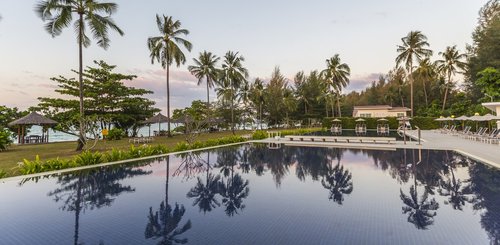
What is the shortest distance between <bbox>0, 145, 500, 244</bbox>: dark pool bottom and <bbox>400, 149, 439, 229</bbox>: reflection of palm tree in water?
22 millimetres

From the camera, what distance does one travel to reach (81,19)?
16.0 meters

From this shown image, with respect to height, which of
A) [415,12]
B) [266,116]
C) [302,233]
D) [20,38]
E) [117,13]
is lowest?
[302,233]

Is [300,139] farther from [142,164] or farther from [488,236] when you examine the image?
[488,236]

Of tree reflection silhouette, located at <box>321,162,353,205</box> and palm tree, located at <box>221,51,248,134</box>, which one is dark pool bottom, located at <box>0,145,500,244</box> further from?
palm tree, located at <box>221,51,248,134</box>

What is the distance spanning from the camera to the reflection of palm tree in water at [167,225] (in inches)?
186

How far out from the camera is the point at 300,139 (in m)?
22.6

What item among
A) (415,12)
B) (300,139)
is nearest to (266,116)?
(300,139)

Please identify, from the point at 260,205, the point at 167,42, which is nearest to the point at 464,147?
the point at 260,205

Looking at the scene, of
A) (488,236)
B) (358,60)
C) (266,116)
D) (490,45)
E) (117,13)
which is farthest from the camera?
(266,116)

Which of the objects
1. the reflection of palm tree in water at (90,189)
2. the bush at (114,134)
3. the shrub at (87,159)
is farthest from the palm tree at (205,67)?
the reflection of palm tree in water at (90,189)

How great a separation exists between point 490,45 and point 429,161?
103ft

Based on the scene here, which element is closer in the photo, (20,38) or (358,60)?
(20,38)

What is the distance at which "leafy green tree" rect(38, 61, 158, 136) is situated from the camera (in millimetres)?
27812

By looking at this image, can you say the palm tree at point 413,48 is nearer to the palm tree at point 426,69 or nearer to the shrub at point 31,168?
the palm tree at point 426,69
